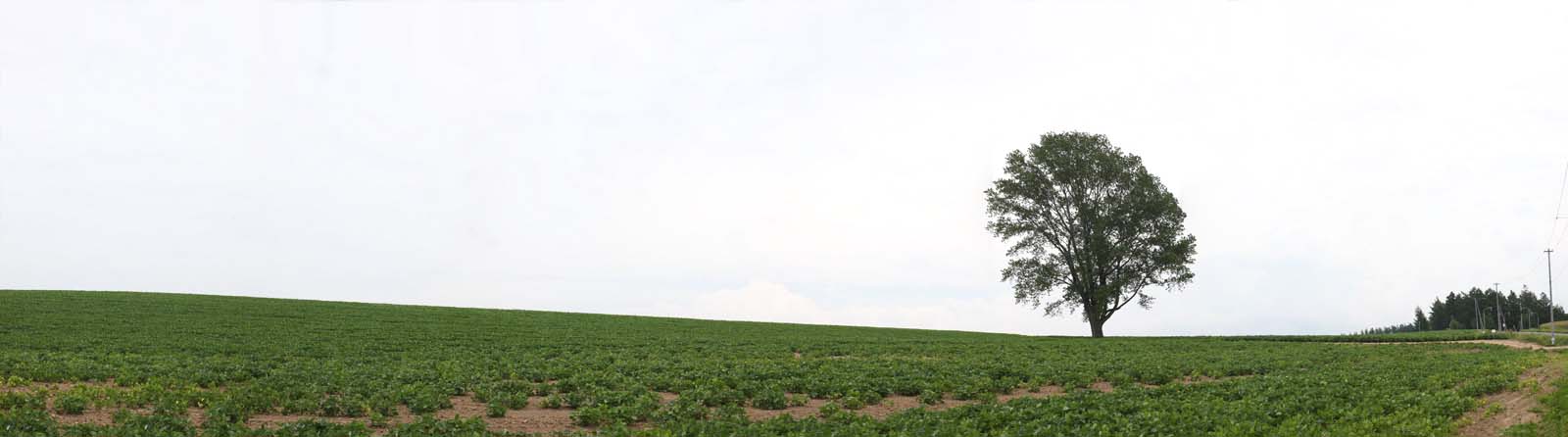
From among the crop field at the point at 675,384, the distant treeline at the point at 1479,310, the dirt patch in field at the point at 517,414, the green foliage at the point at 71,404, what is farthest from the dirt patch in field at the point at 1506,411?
the distant treeline at the point at 1479,310

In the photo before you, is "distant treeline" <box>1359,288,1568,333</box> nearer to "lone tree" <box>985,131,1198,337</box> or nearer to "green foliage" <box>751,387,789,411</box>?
"lone tree" <box>985,131,1198,337</box>

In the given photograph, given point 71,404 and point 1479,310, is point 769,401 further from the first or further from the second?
point 1479,310

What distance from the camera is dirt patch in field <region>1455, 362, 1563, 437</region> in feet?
64.5

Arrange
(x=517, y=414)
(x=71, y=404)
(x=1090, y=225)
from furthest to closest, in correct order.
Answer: (x=1090, y=225) < (x=517, y=414) < (x=71, y=404)

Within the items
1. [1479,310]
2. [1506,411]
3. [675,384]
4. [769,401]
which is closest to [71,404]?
[675,384]

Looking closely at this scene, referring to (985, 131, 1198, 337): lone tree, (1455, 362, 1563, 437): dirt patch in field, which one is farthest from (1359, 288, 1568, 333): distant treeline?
(1455, 362, 1563, 437): dirt patch in field


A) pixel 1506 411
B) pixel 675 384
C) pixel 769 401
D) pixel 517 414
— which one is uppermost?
pixel 1506 411

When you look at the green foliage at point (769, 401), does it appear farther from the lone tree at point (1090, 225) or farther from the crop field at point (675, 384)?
the lone tree at point (1090, 225)

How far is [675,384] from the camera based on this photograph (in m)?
25.6

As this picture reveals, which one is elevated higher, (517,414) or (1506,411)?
(1506,411)

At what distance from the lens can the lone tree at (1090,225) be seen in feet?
200

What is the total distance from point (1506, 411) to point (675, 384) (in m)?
19.5

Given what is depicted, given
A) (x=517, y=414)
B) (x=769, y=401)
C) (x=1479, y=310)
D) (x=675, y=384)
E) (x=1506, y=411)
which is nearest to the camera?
(x=517, y=414)

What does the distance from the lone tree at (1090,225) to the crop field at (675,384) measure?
1498 centimetres
